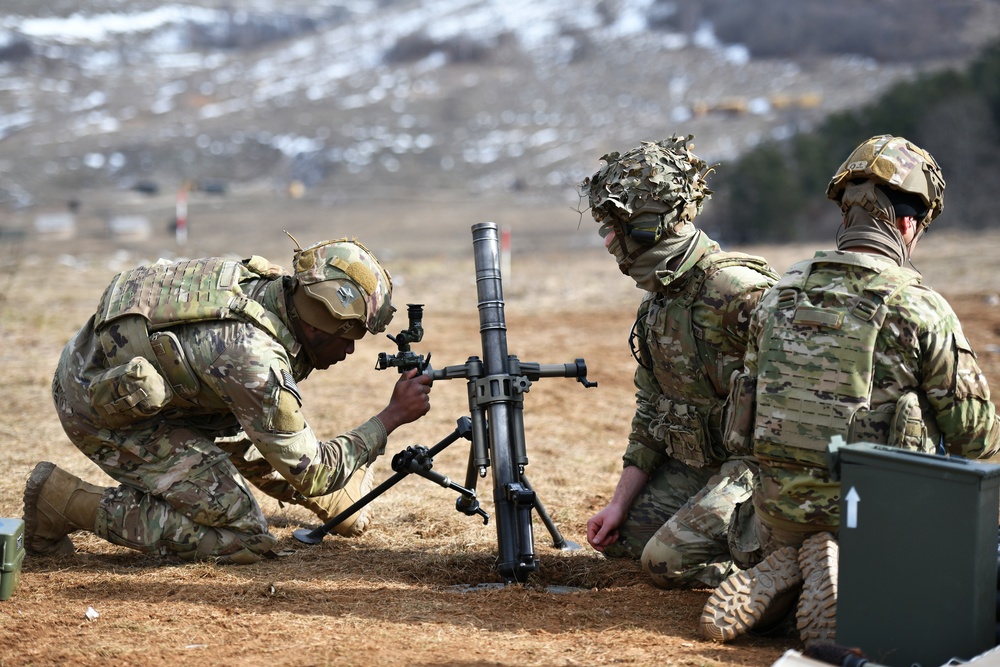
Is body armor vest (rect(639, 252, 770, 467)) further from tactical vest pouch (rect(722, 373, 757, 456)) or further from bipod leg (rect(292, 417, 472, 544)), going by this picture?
bipod leg (rect(292, 417, 472, 544))

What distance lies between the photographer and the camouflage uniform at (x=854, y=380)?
412 cm

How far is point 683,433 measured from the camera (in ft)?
17.6

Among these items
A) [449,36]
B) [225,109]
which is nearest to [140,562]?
[225,109]

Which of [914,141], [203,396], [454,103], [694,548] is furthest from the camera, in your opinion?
[454,103]

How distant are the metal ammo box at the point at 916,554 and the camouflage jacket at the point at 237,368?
2508mm

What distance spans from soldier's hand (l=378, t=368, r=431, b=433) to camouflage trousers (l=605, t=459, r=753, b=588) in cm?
117

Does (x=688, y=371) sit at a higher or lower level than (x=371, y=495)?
higher

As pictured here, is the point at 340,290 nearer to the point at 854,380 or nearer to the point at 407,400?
the point at 407,400

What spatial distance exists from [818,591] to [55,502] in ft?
12.0

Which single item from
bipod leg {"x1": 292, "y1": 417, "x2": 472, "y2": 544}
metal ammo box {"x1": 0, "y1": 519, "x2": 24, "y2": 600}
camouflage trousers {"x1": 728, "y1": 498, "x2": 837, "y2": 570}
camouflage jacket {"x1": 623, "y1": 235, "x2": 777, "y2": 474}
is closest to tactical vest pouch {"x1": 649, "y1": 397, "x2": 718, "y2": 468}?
camouflage jacket {"x1": 623, "y1": 235, "x2": 777, "y2": 474}

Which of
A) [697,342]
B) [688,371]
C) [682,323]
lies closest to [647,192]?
[682,323]

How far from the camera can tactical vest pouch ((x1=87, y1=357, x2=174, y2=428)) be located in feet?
17.1

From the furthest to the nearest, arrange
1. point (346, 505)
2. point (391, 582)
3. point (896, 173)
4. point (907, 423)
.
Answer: point (346, 505)
point (391, 582)
point (896, 173)
point (907, 423)

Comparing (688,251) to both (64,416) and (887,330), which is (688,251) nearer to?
(887,330)
